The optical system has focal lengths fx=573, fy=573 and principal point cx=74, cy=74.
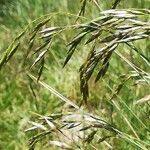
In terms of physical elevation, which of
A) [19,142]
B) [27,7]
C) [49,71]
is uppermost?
[27,7]

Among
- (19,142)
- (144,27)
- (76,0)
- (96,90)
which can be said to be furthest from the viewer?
(76,0)

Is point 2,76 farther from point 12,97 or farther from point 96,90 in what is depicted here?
point 96,90

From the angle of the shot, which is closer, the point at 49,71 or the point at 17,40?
the point at 17,40

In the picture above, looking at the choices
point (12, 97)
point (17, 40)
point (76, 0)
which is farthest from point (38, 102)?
point (17, 40)

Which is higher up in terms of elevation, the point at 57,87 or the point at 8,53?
the point at 8,53

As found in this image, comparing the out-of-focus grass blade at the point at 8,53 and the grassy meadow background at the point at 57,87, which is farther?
the grassy meadow background at the point at 57,87

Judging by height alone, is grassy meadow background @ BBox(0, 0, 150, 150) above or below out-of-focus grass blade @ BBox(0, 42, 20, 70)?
below

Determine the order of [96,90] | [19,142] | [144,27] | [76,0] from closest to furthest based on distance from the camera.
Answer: [144,27] < [19,142] < [96,90] < [76,0]

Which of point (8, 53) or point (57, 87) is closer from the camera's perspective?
point (8, 53)

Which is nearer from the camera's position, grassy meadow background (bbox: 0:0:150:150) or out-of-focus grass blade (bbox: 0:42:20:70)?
out-of-focus grass blade (bbox: 0:42:20:70)

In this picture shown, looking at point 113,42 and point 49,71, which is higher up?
point 113,42

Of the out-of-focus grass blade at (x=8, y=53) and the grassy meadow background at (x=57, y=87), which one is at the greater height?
the out-of-focus grass blade at (x=8, y=53)

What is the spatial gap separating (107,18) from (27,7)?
8.46 feet

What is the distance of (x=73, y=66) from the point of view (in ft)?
10.1
